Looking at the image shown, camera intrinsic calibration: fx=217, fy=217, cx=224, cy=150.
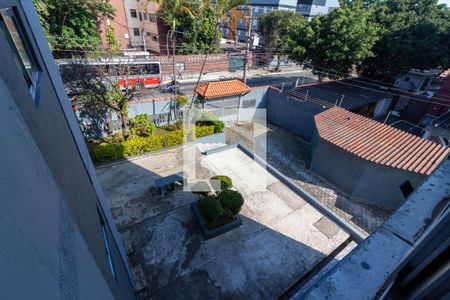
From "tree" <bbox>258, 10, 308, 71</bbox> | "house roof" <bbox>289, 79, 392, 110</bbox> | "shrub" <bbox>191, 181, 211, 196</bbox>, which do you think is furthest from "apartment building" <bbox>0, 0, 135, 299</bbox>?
"tree" <bbox>258, 10, 308, 71</bbox>

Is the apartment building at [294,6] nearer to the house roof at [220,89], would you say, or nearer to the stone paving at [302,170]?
the house roof at [220,89]

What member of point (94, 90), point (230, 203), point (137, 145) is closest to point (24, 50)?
point (230, 203)

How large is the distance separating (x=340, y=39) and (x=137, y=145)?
15511 millimetres

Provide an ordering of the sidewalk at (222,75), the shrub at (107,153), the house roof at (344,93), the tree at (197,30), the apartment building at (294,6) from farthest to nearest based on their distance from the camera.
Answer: the apartment building at (294,6) → the tree at (197,30) → the sidewalk at (222,75) → the house roof at (344,93) → the shrub at (107,153)

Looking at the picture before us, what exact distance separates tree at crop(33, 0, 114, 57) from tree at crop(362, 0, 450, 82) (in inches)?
934

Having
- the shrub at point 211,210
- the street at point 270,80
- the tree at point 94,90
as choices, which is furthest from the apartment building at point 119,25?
the shrub at point 211,210

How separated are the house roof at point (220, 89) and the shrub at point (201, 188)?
6308mm

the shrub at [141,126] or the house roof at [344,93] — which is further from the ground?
the house roof at [344,93]

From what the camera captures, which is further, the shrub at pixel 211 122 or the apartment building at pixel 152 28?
the apartment building at pixel 152 28

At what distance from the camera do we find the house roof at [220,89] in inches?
534

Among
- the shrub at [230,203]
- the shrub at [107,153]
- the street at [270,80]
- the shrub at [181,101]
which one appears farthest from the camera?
the street at [270,80]

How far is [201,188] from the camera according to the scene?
8477mm

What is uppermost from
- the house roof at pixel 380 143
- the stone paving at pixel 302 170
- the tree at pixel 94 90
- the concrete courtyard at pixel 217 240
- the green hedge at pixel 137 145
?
the tree at pixel 94 90

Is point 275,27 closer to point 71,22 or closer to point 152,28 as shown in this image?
point 152,28
